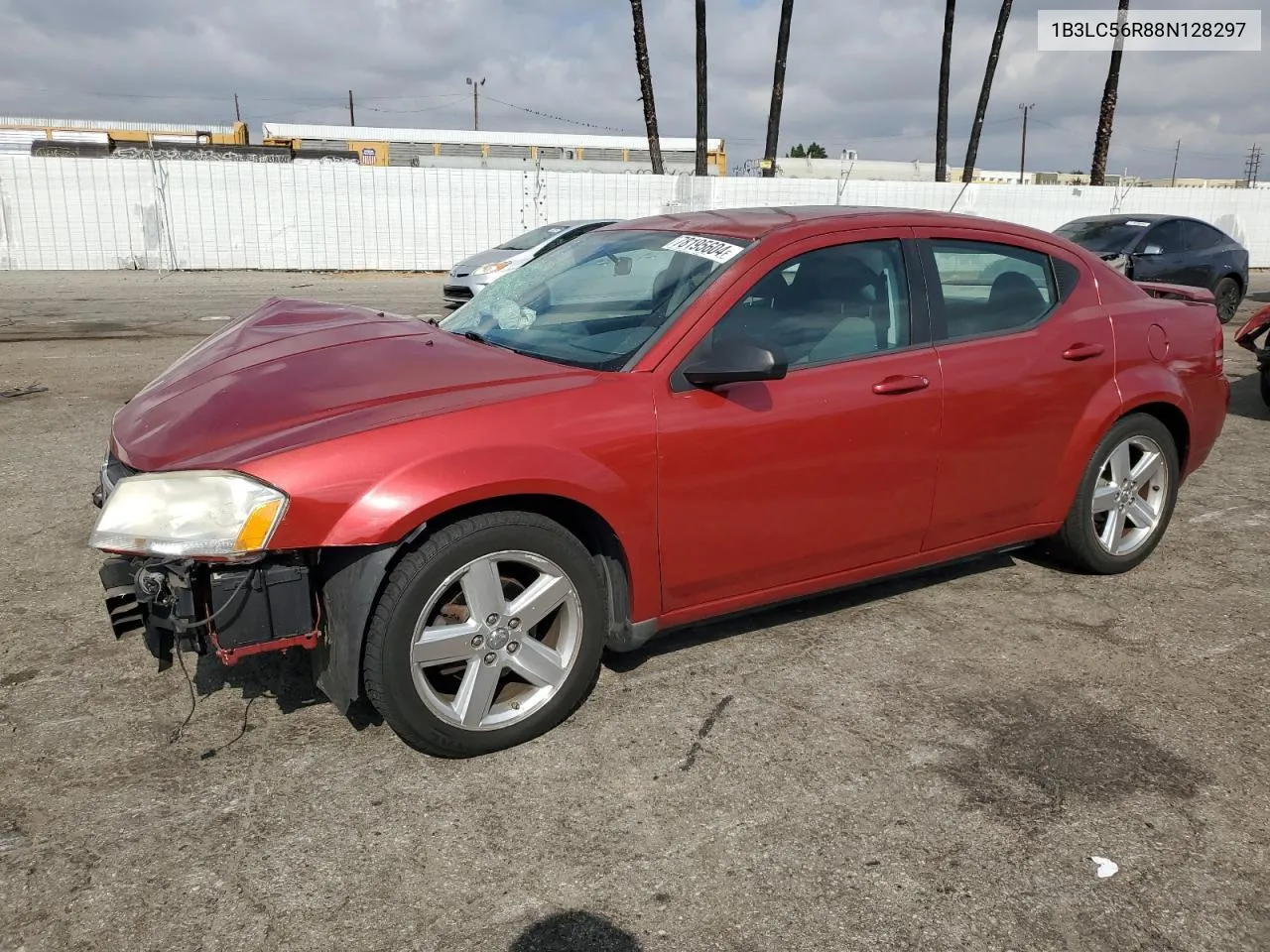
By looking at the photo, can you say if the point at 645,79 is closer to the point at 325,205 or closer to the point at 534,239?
the point at 325,205

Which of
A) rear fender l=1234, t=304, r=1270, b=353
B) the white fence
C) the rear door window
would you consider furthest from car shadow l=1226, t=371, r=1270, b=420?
the white fence

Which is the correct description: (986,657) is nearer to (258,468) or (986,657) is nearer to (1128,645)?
(1128,645)

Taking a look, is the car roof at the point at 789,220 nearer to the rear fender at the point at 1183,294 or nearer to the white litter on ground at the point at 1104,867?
the rear fender at the point at 1183,294

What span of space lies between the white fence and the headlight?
19.2 m

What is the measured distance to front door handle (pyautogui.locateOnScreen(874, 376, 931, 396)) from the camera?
3627mm

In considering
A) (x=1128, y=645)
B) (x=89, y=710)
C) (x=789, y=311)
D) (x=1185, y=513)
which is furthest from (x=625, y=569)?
(x=1185, y=513)

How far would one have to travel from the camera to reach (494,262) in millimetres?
13852

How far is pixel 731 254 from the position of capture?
355 centimetres

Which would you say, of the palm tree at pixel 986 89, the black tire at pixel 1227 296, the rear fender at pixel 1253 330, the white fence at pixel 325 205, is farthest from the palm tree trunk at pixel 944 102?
the rear fender at pixel 1253 330

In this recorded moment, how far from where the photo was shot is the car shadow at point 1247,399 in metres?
8.31

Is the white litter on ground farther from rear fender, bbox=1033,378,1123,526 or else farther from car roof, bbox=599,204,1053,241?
car roof, bbox=599,204,1053,241

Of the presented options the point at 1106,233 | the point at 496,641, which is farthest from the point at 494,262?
the point at 496,641

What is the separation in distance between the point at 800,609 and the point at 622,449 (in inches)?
58.6

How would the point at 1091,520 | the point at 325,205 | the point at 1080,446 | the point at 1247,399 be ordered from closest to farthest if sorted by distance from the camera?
1. the point at 1080,446
2. the point at 1091,520
3. the point at 1247,399
4. the point at 325,205
